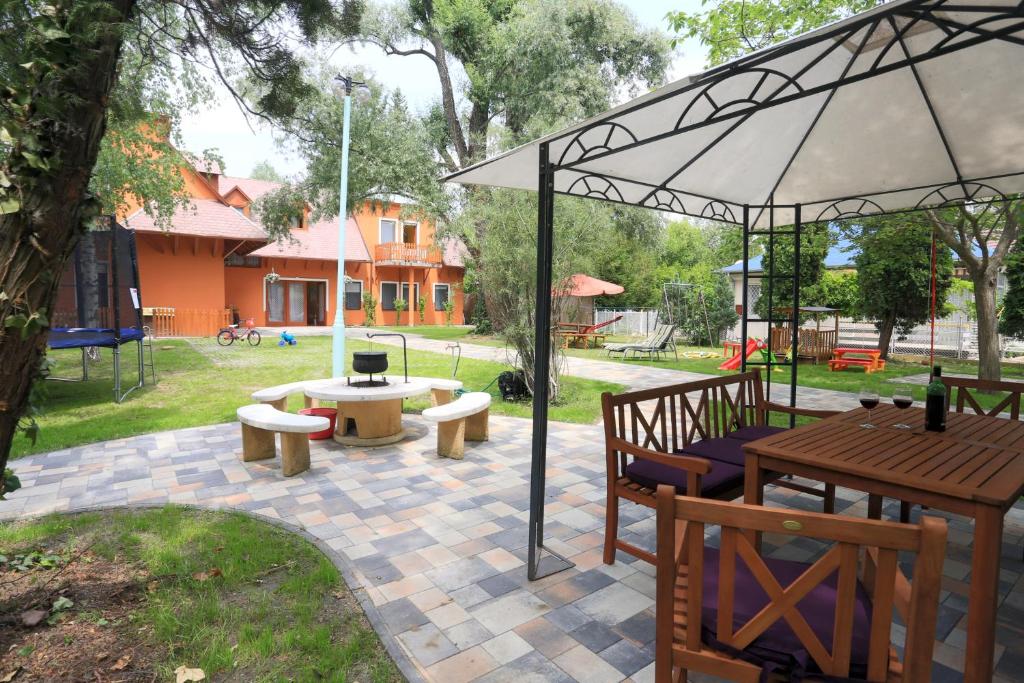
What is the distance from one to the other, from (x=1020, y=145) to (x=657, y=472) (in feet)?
10.6

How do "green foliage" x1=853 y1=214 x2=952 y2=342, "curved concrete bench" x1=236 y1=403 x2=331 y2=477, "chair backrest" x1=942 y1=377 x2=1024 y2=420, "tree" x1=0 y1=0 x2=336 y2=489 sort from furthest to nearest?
"green foliage" x1=853 y1=214 x2=952 y2=342
"curved concrete bench" x1=236 y1=403 x2=331 y2=477
"chair backrest" x1=942 y1=377 x2=1024 y2=420
"tree" x1=0 y1=0 x2=336 y2=489

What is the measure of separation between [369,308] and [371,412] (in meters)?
19.1

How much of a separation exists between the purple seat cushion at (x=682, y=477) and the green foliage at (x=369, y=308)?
21842 mm

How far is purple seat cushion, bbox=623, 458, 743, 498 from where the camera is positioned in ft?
9.16

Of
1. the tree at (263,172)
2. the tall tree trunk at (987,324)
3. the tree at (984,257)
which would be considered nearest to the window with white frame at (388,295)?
the tree at (984,257)

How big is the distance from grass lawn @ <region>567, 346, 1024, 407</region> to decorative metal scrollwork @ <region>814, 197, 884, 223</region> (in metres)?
4.23

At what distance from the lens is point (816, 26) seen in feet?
25.9

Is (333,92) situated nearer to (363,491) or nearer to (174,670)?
(363,491)

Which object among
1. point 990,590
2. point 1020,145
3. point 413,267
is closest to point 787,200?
point 1020,145

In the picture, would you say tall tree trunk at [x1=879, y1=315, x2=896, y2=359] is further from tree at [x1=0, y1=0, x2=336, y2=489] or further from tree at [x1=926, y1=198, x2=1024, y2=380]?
tree at [x1=0, y1=0, x2=336, y2=489]

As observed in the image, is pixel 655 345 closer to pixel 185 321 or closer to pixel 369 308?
pixel 369 308

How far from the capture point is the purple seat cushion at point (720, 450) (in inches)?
126

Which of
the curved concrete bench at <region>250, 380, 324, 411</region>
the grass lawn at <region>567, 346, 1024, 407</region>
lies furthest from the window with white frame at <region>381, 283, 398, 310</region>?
the curved concrete bench at <region>250, 380, 324, 411</region>

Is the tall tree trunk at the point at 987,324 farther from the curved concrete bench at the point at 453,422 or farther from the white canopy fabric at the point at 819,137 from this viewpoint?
the curved concrete bench at the point at 453,422
